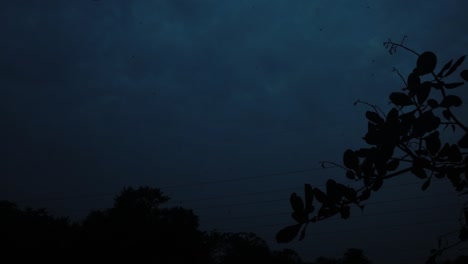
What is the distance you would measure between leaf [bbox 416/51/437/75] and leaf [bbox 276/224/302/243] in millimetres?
1062

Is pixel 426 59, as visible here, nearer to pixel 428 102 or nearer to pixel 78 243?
pixel 428 102

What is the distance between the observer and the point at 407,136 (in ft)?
5.57

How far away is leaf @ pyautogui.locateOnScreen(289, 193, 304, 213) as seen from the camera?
150 centimetres

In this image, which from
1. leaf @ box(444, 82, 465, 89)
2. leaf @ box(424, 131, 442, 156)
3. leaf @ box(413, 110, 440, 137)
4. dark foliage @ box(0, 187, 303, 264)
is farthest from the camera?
dark foliage @ box(0, 187, 303, 264)

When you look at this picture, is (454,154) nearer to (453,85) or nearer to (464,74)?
(453,85)

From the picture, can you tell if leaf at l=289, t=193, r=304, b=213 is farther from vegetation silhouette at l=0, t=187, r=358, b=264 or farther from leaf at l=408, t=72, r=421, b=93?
vegetation silhouette at l=0, t=187, r=358, b=264

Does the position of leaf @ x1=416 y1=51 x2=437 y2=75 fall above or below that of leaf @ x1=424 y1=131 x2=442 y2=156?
above

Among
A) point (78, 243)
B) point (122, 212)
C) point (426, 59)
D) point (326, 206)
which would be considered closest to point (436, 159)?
point (426, 59)

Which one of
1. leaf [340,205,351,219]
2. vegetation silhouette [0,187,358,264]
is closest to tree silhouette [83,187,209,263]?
vegetation silhouette [0,187,358,264]

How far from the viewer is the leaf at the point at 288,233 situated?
148 centimetres

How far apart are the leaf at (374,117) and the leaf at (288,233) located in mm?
821

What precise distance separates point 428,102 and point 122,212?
32.5m

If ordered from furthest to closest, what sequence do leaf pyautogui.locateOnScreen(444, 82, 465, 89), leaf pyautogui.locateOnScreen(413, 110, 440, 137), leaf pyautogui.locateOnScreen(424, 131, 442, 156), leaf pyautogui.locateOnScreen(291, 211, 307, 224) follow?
leaf pyautogui.locateOnScreen(444, 82, 465, 89), leaf pyautogui.locateOnScreen(424, 131, 442, 156), leaf pyautogui.locateOnScreen(413, 110, 440, 137), leaf pyautogui.locateOnScreen(291, 211, 307, 224)

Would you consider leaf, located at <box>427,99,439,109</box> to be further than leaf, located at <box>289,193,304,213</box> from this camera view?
Yes
